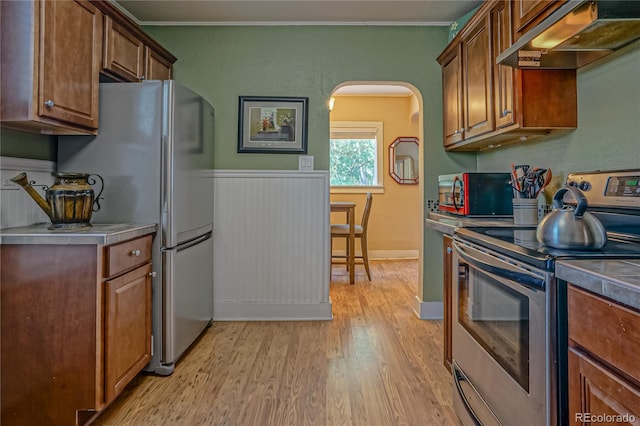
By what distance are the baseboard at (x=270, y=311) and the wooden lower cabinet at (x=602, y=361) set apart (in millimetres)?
2025

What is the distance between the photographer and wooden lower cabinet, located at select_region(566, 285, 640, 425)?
0.70 meters

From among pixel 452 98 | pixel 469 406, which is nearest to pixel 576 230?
pixel 469 406

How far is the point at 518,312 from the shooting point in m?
1.09

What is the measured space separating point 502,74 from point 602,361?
5.05ft

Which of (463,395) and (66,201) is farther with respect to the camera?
(66,201)

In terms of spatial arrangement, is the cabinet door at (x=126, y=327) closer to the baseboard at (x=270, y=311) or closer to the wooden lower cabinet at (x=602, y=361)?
the baseboard at (x=270, y=311)

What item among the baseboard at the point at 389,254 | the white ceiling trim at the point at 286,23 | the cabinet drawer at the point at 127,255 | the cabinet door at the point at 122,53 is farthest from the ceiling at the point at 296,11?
the baseboard at the point at 389,254

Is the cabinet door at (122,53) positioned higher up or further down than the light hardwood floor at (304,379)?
higher up

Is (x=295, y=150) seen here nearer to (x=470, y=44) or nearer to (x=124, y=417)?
(x=470, y=44)

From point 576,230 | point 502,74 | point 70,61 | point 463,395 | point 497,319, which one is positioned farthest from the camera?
point 502,74

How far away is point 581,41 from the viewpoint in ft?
4.41

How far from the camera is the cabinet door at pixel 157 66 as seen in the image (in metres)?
2.44

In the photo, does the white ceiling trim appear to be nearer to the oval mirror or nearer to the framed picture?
the framed picture

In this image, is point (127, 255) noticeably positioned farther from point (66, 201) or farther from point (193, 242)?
point (193, 242)
